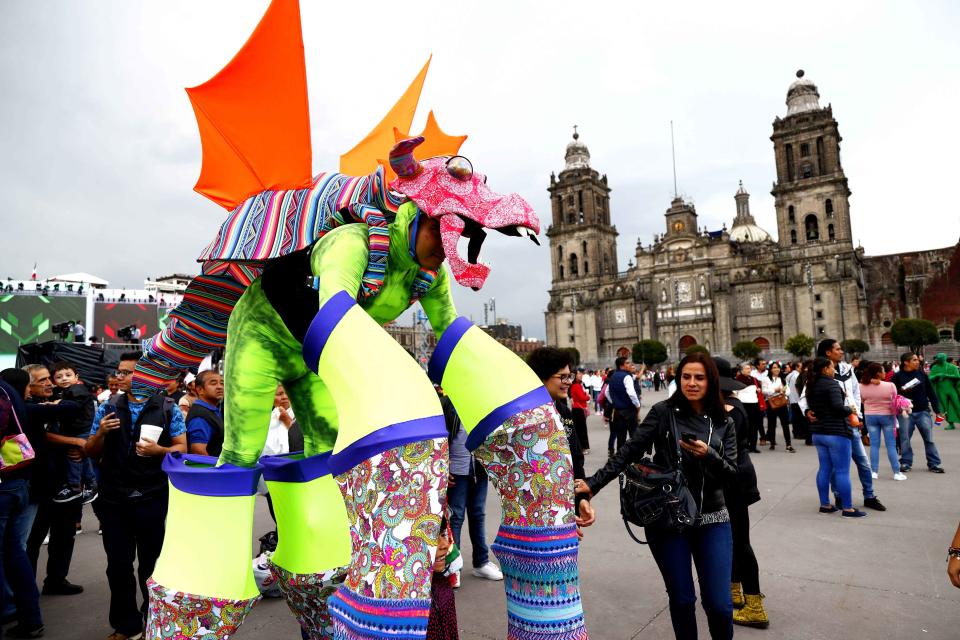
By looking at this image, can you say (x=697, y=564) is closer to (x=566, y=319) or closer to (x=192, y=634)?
(x=192, y=634)

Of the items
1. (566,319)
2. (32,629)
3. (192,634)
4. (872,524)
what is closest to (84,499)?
(32,629)

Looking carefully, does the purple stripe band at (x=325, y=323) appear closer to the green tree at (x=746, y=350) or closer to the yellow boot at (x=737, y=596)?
the yellow boot at (x=737, y=596)

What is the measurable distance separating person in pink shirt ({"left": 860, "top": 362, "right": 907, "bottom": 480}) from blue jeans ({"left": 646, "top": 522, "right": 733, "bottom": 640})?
5.38 m

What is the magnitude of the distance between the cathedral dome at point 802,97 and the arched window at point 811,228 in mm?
8636

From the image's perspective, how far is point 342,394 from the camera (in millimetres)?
1416

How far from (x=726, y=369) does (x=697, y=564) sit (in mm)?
1627

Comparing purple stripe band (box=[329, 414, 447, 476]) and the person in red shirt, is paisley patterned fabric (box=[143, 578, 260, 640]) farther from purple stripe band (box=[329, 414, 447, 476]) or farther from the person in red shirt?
the person in red shirt

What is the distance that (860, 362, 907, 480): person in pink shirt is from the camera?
695cm

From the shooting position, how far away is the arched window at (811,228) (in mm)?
47281

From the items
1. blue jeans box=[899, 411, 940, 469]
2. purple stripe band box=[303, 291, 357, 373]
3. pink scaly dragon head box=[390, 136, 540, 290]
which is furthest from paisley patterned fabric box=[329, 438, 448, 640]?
blue jeans box=[899, 411, 940, 469]

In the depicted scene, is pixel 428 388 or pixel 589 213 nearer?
pixel 428 388

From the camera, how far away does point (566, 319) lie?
56719mm

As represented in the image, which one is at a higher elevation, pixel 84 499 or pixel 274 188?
pixel 274 188

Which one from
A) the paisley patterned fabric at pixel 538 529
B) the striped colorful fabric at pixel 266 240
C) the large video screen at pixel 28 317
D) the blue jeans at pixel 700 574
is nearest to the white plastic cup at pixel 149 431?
the striped colorful fabric at pixel 266 240
